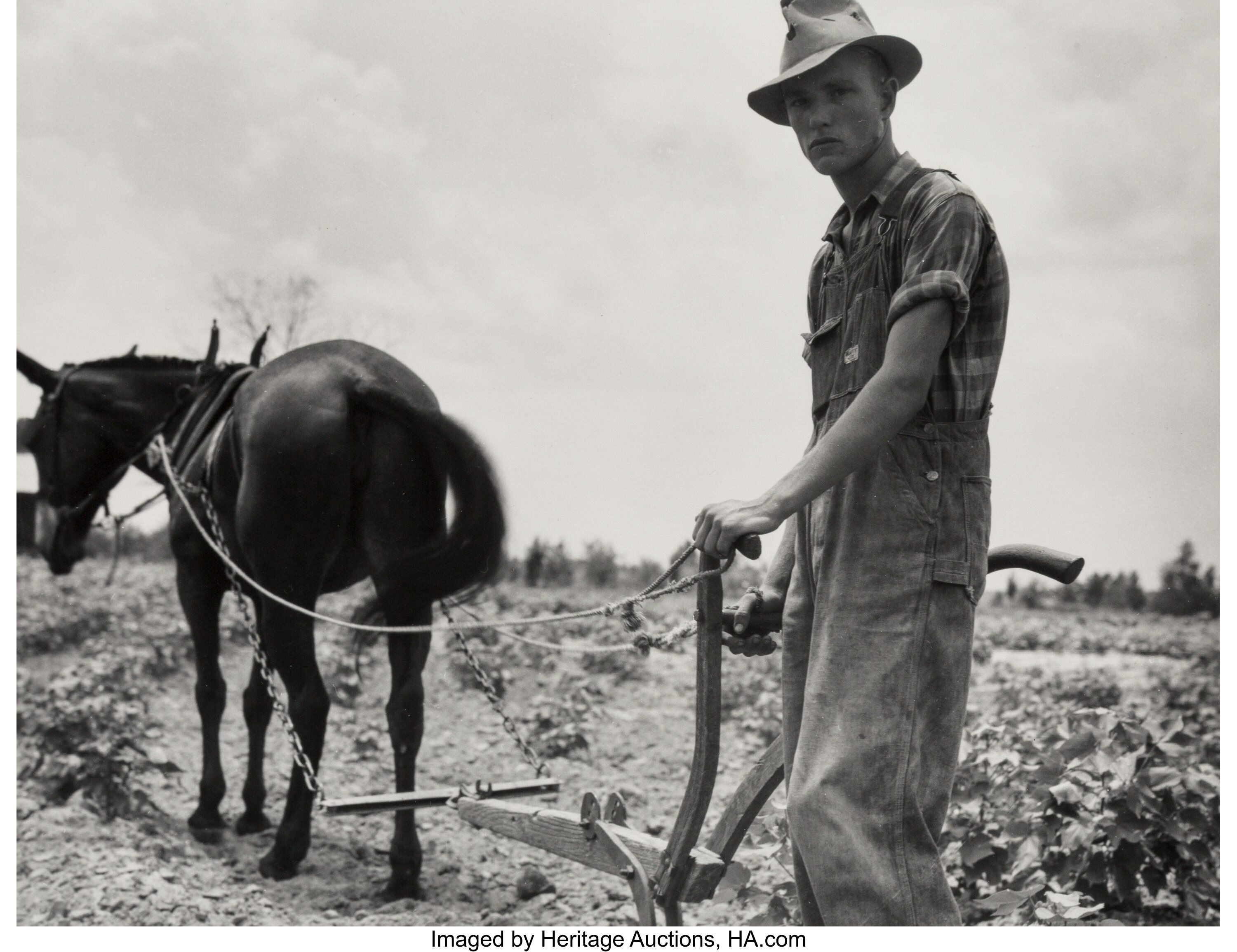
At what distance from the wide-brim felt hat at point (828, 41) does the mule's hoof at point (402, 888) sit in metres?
3.07

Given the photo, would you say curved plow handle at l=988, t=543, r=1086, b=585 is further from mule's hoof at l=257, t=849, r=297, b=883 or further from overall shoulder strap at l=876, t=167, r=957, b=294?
mule's hoof at l=257, t=849, r=297, b=883

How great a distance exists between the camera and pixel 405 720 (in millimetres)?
3980

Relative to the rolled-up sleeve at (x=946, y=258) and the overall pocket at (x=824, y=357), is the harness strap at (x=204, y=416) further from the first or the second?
the rolled-up sleeve at (x=946, y=258)

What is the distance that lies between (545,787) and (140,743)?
9.87 feet

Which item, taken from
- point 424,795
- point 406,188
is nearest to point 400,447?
point 424,795

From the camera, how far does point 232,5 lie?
13.5ft

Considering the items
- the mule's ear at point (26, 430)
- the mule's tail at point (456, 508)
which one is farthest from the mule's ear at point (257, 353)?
the mule's ear at point (26, 430)

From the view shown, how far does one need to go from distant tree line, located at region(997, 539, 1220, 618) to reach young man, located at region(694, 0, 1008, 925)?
18.2ft

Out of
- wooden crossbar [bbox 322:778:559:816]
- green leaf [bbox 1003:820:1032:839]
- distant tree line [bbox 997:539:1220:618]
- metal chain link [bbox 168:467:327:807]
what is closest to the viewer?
wooden crossbar [bbox 322:778:559:816]

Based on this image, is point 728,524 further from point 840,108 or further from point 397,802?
point 397,802

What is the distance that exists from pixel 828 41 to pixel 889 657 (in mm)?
1123

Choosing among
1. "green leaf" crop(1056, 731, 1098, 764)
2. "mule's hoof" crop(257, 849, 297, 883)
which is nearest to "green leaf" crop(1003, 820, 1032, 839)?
"green leaf" crop(1056, 731, 1098, 764)

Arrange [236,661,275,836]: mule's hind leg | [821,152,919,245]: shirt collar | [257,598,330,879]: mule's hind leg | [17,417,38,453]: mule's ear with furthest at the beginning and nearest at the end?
[17,417,38,453]: mule's ear → [236,661,275,836]: mule's hind leg → [257,598,330,879]: mule's hind leg → [821,152,919,245]: shirt collar

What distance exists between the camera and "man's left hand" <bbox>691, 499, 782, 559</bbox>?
1808mm
